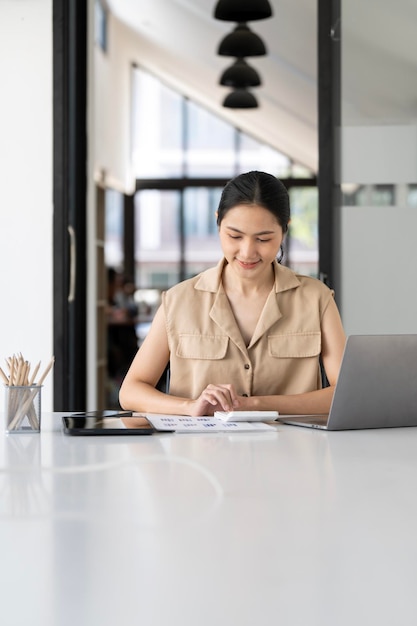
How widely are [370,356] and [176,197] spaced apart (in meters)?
13.4

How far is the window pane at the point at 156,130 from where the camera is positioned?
14.6 meters

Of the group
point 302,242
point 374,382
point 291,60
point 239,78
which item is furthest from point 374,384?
point 302,242

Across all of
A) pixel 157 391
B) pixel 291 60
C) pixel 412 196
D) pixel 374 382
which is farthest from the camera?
pixel 291 60

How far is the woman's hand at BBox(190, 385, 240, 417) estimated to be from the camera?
2.12 m

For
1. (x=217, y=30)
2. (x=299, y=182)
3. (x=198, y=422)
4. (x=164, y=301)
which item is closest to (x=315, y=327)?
(x=164, y=301)

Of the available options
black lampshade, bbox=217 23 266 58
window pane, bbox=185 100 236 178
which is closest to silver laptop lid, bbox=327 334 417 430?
black lampshade, bbox=217 23 266 58

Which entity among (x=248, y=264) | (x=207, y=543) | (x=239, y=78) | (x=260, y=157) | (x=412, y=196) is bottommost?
(x=207, y=543)

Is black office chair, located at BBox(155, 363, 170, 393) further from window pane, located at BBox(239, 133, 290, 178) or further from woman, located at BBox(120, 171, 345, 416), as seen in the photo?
window pane, located at BBox(239, 133, 290, 178)

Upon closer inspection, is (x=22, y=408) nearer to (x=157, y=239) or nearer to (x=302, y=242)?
(x=157, y=239)

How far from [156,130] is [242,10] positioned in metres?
10.8

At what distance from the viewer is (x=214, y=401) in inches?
83.4

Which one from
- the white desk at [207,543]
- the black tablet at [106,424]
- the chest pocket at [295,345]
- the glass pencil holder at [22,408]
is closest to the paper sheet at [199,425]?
the black tablet at [106,424]

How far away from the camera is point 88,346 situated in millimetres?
5082

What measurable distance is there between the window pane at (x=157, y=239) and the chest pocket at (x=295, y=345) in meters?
12.5
